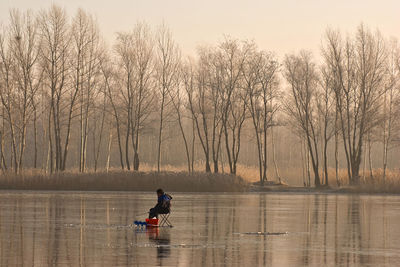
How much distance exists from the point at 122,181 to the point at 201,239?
118 feet

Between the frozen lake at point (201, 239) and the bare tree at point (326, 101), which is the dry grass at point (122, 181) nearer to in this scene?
the bare tree at point (326, 101)

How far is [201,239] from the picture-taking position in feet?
59.1

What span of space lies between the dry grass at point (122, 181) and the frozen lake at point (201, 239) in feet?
82.3

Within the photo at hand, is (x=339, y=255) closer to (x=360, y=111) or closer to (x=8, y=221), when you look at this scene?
(x=8, y=221)

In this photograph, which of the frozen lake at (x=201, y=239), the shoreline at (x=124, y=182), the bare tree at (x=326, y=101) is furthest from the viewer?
the bare tree at (x=326, y=101)

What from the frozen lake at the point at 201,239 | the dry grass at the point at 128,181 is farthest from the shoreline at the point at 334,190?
the frozen lake at the point at 201,239

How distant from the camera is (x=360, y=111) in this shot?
68.0 metres

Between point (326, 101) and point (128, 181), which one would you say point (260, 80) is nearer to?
point (326, 101)

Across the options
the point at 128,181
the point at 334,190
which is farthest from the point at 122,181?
the point at 334,190

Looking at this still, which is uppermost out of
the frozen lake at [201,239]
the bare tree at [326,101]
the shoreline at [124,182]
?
the bare tree at [326,101]

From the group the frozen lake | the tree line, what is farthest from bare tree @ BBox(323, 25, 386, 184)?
the frozen lake

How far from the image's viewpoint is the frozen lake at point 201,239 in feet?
45.9

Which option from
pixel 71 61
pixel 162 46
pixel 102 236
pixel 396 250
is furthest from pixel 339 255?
pixel 162 46

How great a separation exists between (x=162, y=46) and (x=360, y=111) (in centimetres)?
1952
